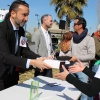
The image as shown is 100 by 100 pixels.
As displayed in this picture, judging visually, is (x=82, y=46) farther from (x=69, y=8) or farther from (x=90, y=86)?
(x=69, y=8)

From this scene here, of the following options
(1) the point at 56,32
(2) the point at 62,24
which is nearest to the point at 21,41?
(2) the point at 62,24

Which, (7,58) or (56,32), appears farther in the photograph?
(56,32)

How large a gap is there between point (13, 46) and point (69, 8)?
15194 millimetres

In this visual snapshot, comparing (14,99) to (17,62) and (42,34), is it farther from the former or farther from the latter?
(42,34)

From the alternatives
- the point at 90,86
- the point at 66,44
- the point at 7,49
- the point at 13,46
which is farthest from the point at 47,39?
the point at 90,86

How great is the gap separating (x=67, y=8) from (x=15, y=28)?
49.4 ft

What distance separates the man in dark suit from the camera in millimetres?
1667

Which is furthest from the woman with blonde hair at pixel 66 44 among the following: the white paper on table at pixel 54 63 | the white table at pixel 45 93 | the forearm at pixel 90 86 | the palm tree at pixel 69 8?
the palm tree at pixel 69 8

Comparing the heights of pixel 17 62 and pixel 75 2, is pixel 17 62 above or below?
below

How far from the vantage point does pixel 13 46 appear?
71.0 inches

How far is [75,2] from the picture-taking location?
16484mm

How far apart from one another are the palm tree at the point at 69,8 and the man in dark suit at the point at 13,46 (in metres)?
14.7

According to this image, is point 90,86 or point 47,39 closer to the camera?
point 90,86

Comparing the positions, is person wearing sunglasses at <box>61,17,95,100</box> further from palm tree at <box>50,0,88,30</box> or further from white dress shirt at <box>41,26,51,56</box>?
palm tree at <box>50,0,88,30</box>
